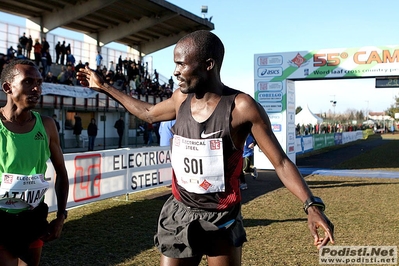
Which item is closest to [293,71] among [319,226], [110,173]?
[110,173]

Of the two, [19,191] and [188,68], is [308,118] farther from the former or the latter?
[19,191]

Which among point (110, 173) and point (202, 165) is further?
point (110, 173)

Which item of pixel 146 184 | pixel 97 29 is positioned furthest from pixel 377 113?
pixel 146 184

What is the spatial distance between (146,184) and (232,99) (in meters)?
7.54

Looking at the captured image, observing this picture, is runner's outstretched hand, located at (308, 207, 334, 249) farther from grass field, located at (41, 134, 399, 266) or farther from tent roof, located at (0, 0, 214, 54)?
tent roof, located at (0, 0, 214, 54)

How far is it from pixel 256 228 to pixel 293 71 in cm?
1093

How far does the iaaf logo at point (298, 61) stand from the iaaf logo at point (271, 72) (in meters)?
0.50


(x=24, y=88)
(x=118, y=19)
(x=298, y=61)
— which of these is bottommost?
(x=24, y=88)

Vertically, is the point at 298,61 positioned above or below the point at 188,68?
above

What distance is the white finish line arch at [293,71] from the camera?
16.1 m

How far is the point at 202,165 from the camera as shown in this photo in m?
2.76

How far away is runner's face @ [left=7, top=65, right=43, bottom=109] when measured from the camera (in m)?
3.11

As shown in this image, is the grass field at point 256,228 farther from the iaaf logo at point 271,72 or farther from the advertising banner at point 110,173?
the iaaf logo at point 271,72

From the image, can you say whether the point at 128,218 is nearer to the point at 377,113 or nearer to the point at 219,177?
the point at 219,177
